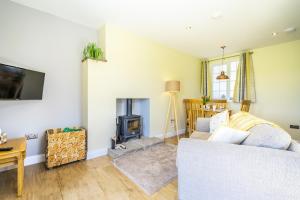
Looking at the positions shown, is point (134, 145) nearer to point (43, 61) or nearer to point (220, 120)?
point (220, 120)

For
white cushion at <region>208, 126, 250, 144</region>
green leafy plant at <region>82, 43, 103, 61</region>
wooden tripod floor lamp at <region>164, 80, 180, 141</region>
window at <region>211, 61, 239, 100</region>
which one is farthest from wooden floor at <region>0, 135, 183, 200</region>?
window at <region>211, 61, 239, 100</region>

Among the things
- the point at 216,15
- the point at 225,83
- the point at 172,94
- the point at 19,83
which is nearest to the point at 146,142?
the point at 172,94

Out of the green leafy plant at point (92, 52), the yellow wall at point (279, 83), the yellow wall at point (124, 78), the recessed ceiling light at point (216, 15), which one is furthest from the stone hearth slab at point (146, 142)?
the yellow wall at point (279, 83)

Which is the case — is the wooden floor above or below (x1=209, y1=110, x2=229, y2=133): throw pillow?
below

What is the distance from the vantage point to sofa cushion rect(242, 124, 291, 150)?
115 cm

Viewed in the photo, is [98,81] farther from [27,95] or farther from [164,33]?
[164,33]

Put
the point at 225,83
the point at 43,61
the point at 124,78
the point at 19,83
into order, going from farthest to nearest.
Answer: the point at 225,83 → the point at 124,78 → the point at 43,61 → the point at 19,83

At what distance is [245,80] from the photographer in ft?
14.3

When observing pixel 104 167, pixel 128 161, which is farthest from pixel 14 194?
pixel 128 161

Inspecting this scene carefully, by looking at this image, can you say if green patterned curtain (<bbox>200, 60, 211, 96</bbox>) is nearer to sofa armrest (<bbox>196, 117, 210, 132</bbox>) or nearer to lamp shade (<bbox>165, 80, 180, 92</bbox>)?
lamp shade (<bbox>165, 80, 180, 92</bbox>)

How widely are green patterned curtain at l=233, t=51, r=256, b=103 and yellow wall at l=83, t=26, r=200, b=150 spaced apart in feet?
5.73

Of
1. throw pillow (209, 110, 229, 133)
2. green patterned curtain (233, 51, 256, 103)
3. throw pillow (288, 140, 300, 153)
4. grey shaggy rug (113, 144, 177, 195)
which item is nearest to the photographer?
throw pillow (288, 140, 300, 153)

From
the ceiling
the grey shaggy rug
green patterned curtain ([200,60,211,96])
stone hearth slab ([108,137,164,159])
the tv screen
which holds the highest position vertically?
the ceiling

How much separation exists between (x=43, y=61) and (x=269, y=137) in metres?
3.21
